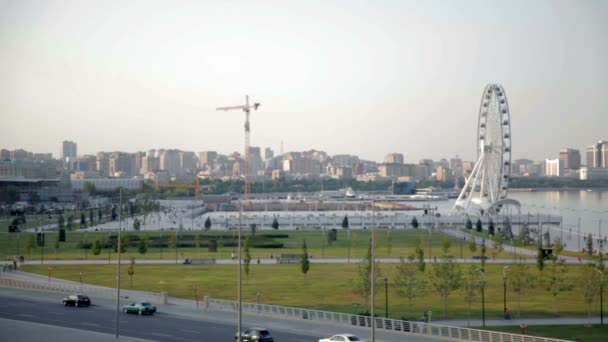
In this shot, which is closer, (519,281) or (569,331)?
(569,331)

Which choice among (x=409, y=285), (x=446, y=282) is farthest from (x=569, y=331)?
(x=409, y=285)

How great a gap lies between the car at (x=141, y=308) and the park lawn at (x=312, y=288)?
412 cm

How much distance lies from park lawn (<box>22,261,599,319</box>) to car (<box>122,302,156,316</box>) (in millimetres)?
4116

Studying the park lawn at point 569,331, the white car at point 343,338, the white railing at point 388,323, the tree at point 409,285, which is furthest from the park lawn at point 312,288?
the white car at point 343,338

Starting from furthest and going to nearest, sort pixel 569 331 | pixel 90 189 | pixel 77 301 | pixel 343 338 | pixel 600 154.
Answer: pixel 600 154 → pixel 90 189 → pixel 77 301 → pixel 569 331 → pixel 343 338

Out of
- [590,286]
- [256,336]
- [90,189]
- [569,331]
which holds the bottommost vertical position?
[569,331]

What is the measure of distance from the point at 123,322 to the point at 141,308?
4.67ft

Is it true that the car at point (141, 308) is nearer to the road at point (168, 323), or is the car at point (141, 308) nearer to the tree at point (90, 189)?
the road at point (168, 323)

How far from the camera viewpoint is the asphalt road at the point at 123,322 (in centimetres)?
1842

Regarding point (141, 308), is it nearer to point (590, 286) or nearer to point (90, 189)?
point (590, 286)

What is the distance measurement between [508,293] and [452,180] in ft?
554

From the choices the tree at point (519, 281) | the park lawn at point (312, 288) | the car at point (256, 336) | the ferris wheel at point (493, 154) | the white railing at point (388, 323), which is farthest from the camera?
the ferris wheel at point (493, 154)

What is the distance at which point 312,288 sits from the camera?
1083 inches

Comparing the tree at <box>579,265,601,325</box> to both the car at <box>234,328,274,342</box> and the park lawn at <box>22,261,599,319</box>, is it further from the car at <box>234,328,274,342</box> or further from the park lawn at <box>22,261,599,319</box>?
the car at <box>234,328,274,342</box>
